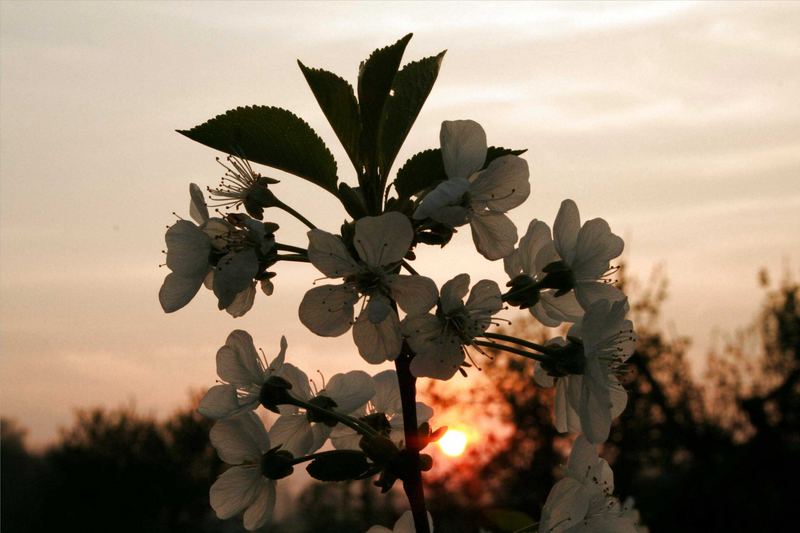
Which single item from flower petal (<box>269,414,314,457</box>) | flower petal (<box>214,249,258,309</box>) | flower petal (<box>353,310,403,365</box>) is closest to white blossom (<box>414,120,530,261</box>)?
flower petal (<box>353,310,403,365</box>)

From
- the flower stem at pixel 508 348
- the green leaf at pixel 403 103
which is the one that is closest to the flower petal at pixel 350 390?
the flower stem at pixel 508 348

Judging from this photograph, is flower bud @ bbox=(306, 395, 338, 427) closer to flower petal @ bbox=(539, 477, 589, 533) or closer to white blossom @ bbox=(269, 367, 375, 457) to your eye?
white blossom @ bbox=(269, 367, 375, 457)

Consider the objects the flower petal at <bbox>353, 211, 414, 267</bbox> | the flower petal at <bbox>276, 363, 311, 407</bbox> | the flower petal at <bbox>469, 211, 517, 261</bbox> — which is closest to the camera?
the flower petal at <bbox>353, 211, 414, 267</bbox>

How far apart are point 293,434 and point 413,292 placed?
0.58 metres

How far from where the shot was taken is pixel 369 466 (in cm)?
200

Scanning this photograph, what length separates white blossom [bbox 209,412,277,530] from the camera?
2.10 meters

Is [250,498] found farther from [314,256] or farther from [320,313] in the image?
[314,256]

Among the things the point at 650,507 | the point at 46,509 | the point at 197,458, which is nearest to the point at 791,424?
the point at 650,507

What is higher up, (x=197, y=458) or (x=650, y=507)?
(x=197, y=458)

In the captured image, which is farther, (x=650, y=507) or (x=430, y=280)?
(x=650, y=507)

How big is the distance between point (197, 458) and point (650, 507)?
17338 millimetres

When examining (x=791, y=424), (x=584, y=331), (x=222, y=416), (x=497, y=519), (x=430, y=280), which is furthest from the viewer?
(x=791, y=424)

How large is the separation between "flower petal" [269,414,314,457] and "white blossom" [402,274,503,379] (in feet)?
1.52

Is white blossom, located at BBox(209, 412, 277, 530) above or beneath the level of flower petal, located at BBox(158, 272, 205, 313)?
beneath
